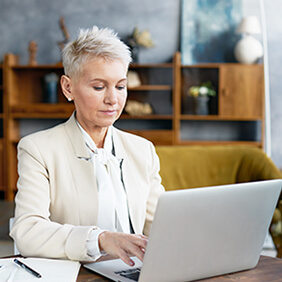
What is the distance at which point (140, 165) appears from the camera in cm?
168

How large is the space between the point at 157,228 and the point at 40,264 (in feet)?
1.26

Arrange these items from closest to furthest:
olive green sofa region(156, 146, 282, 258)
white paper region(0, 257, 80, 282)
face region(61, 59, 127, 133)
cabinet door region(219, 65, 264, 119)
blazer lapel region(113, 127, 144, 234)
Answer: white paper region(0, 257, 80, 282)
face region(61, 59, 127, 133)
blazer lapel region(113, 127, 144, 234)
olive green sofa region(156, 146, 282, 258)
cabinet door region(219, 65, 264, 119)

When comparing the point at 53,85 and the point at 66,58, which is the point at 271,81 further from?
the point at 66,58


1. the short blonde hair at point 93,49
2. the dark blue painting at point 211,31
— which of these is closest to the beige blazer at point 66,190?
the short blonde hair at point 93,49

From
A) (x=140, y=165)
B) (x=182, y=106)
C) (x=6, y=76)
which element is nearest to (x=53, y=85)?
(x=6, y=76)

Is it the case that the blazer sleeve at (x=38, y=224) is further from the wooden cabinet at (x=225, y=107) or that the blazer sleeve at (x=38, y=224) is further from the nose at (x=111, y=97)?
A: the wooden cabinet at (x=225, y=107)

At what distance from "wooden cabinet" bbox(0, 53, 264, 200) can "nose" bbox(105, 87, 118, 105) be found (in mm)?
3792

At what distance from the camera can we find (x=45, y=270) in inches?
43.7

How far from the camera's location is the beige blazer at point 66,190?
49.4 inches

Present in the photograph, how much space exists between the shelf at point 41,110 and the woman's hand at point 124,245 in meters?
4.31

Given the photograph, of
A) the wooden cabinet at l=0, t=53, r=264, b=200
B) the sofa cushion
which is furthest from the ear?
the wooden cabinet at l=0, t=53, r=264, b=200

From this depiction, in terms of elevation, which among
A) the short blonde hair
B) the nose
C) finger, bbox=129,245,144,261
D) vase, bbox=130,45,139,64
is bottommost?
finger, bbox=129,245,144,261

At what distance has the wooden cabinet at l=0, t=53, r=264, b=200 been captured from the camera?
515cm

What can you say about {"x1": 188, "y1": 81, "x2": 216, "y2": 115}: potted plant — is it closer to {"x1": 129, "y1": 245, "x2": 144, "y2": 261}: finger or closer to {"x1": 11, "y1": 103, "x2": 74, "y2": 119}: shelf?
{"x1": 11, "y1": 103, "x2": 74, "y2": 119}: shelf
